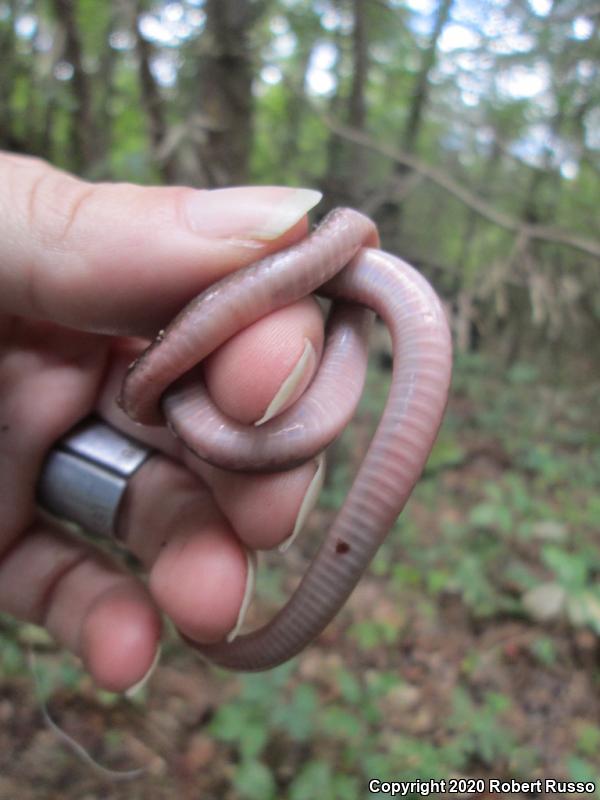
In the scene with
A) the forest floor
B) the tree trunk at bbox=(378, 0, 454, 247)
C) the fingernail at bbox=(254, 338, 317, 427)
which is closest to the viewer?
the fingernail at bbox=(254, 338, 317, 427)

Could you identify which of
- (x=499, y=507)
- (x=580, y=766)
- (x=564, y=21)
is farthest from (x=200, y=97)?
(x=580, y=766)

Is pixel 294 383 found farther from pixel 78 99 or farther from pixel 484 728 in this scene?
pixel 78 99

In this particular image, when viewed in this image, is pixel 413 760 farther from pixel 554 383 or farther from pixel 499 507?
pixel 554 383

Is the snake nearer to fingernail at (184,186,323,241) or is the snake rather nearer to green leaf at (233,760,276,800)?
fingernail at (184,186,323,241)

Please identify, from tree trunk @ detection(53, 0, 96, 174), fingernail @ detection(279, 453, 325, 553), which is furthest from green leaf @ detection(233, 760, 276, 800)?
tree trunk @ detection(53, 0, 96, 174)

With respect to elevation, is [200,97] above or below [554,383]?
above

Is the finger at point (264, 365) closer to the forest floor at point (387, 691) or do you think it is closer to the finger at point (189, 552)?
the finger at point (189, 552)
